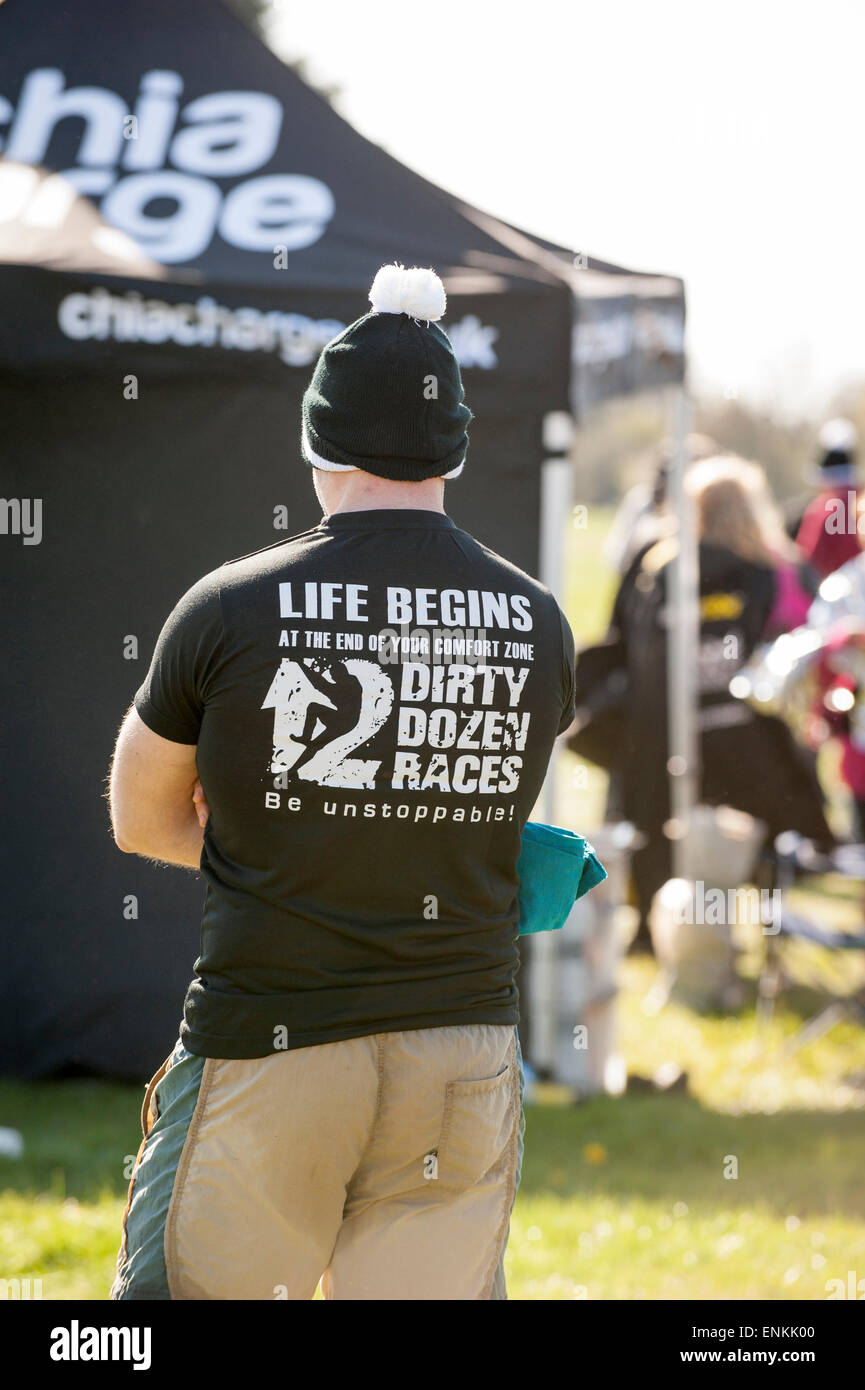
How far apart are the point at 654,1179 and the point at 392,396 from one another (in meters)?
3.06

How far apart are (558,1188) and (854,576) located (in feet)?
8.39

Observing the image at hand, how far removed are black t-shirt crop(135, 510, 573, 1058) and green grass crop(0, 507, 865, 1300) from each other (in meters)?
1.83

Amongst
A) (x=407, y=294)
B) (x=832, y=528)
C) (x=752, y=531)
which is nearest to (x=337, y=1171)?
(x=407, y=294)

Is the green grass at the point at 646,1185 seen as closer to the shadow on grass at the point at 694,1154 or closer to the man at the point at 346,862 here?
the shadow on grass at the point at 694,1154

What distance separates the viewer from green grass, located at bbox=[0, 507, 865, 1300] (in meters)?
3.46

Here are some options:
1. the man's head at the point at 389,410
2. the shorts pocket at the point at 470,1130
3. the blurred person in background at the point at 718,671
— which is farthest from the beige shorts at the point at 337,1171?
the blurred person in background at the point at 718,671

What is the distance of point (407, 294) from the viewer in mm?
1918

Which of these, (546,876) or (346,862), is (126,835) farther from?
(546,876)

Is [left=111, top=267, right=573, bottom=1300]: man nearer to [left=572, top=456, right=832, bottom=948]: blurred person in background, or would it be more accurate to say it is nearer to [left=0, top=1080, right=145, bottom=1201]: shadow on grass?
[left=0, top=1080, right=145, bottom=1201]: shadow on grass

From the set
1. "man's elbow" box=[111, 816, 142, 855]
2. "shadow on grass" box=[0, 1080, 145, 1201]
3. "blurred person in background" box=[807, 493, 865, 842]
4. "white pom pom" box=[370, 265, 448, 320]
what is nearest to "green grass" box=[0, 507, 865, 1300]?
"shadow on grass" box=[0, 1080, 145, 1201]

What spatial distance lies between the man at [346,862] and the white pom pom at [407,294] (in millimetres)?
49

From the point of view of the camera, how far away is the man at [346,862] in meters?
1.75

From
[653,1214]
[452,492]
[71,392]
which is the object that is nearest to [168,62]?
[71,392]

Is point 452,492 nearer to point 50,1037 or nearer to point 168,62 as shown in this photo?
point 168,62
